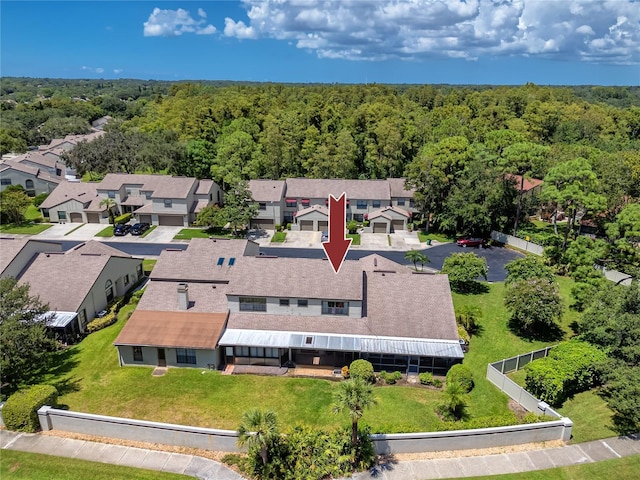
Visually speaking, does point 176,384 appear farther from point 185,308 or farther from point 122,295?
point 122,295

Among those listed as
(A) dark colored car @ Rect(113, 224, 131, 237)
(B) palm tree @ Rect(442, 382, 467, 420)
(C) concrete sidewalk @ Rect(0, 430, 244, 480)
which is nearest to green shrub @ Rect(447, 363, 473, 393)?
(B) palm tree @ Rect(442, 382, 467, 420)

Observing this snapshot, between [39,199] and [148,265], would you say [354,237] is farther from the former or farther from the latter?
[39,199]

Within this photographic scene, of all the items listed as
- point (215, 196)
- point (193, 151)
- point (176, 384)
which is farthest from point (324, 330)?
point (193, 151)

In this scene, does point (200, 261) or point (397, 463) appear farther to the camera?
point (200, 261)

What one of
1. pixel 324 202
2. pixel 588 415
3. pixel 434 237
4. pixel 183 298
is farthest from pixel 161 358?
pixel 434 237

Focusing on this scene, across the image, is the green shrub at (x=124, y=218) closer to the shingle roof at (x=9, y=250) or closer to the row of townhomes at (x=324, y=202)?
the row of townhomes at (x=324, y=202)
